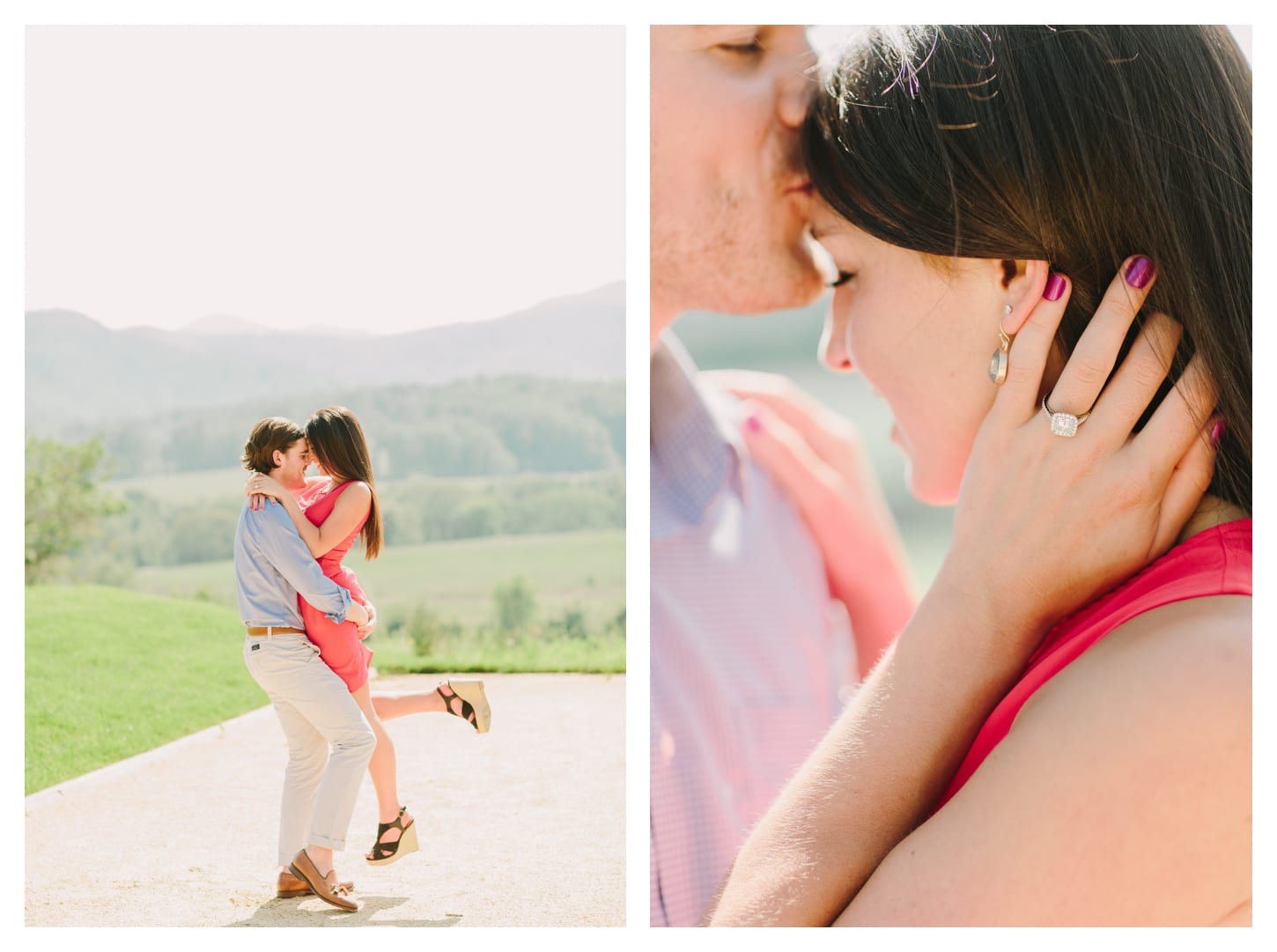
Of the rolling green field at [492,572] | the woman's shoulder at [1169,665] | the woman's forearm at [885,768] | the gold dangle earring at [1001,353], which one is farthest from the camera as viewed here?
the rolling green field at [492,572]

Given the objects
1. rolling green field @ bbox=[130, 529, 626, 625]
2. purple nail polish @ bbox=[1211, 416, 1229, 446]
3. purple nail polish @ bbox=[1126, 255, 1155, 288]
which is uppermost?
purple nail polish @ bbox=[1126, 255, 1155, 288]

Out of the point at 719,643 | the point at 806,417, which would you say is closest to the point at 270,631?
the point at 719,643

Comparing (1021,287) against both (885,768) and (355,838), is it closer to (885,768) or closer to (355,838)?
(885,768)

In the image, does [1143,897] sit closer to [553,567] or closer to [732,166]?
[732,166]

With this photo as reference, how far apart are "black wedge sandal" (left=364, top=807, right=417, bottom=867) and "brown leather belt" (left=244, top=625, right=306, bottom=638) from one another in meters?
0.52

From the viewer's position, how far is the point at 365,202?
3086 mm

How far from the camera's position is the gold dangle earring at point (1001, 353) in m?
1.94

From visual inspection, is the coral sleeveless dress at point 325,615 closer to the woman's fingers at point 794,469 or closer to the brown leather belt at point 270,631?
the brown leather belt at point 270,631

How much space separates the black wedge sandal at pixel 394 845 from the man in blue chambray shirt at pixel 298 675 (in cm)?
10

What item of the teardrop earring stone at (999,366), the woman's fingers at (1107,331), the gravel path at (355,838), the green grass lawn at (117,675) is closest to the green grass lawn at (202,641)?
the green grass lawn at (117,675)

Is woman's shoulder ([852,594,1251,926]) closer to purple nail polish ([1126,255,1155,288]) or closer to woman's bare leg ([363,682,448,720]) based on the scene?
purple nail polish ([1126,255,1155,288])

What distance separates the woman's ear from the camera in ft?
6.16

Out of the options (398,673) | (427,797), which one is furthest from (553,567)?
(427,797)

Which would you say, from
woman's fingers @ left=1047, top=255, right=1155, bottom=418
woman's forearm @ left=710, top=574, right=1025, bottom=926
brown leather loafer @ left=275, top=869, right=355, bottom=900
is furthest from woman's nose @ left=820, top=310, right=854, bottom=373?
brown leather loafer @ left=275, top=869, right=355, bottom=900
